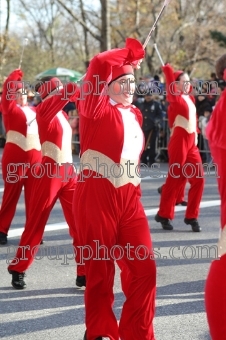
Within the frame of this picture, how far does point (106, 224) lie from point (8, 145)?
11.7 ft

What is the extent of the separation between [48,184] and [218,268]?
106 inches

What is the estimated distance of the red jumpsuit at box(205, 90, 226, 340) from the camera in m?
3.43

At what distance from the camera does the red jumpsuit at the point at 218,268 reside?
3430mm

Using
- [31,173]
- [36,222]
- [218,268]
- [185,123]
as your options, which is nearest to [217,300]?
[218,268]

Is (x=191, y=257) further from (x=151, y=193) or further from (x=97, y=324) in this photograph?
(x=151, y=193)

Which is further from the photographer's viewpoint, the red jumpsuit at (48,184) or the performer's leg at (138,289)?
the red jumpsuit at (48,184)

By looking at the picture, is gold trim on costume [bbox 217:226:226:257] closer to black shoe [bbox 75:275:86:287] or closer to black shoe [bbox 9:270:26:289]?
black shoe [bbox 75:275:86:287]

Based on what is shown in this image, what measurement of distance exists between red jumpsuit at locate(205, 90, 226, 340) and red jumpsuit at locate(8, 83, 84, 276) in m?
2.26

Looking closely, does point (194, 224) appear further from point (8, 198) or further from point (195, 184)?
point (8, 198)

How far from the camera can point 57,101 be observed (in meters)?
5.39

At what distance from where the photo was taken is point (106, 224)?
421cm

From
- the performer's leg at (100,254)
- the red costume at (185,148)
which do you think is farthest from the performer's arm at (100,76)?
the red costume at (185,148)

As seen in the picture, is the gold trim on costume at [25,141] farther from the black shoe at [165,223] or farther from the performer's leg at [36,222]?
the black shoe at [165,223]

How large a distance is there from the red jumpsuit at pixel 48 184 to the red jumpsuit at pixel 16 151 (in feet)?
3.44
